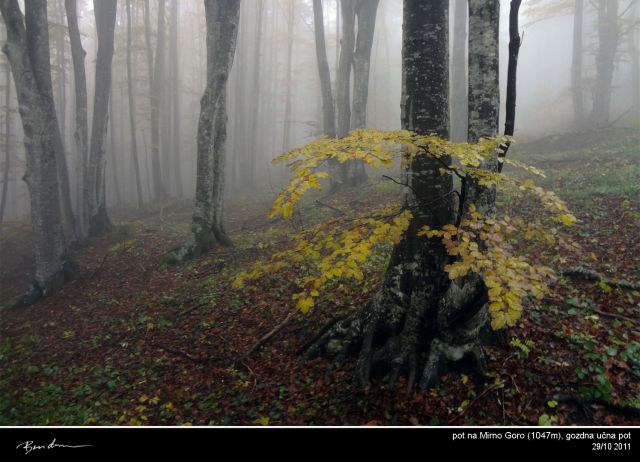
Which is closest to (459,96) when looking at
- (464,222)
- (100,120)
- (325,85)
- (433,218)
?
(325,85)

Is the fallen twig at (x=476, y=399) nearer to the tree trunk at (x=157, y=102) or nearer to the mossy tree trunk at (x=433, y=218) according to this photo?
the mossy tree trunk at (x=433, y=218)

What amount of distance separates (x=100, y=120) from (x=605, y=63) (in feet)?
79.1

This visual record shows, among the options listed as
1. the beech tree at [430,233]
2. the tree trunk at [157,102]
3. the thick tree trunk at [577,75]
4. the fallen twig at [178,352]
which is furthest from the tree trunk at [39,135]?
the thick tree trunk at [577,75]

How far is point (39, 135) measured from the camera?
10398 millimetres

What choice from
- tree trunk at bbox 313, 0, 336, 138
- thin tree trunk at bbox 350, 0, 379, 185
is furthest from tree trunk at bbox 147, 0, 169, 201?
thin tree trunk at bbox 350, 0, 379, 185

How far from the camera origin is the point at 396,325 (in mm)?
4969

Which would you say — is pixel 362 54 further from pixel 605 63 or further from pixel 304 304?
pixel 304 304

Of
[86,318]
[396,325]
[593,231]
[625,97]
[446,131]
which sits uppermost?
[625,97]

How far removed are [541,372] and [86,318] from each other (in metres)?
9.02

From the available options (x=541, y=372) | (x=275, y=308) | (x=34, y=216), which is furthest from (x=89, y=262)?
(x=541, y=372)

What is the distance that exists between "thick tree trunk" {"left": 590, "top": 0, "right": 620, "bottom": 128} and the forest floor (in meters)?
9.62

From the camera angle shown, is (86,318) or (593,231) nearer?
(593,231)
